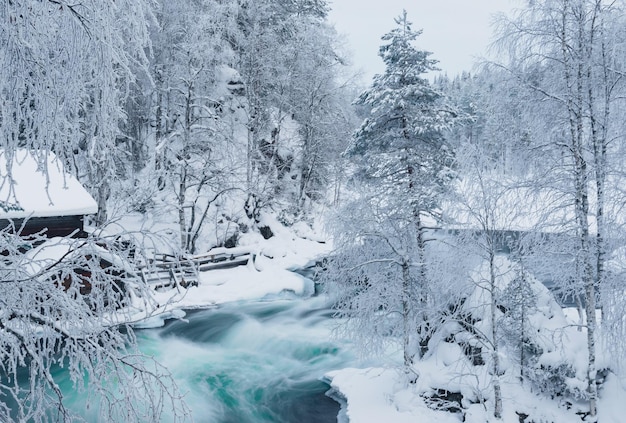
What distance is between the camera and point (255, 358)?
617 inches

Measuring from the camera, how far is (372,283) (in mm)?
12906

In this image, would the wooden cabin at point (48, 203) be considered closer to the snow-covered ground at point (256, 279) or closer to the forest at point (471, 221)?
the forest at point (471, 221)

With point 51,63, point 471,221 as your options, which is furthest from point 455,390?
point 51,63

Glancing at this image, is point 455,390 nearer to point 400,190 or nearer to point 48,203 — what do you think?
point 400,190

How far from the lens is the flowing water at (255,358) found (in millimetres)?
12594

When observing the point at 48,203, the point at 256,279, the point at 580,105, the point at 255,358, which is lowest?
the point at 255,358

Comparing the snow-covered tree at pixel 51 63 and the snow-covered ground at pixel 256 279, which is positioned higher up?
the snow-covered tree at pixel 51 63

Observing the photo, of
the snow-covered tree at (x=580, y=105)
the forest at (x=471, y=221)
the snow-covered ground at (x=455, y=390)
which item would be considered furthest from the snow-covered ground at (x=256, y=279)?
the snow-covered tree at (x=580, y=105)

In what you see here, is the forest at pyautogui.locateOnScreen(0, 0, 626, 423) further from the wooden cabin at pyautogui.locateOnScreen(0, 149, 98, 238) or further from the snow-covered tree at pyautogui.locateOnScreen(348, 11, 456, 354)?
the wooden cabin at pyautogui.locateOnScreen(0, 149, 98, 238)

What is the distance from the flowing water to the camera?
41.3ft

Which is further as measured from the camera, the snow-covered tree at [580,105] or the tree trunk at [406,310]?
the tree trunk at [406,310]

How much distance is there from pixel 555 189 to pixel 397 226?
441cm

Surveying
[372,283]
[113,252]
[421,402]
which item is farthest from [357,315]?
[113,252]

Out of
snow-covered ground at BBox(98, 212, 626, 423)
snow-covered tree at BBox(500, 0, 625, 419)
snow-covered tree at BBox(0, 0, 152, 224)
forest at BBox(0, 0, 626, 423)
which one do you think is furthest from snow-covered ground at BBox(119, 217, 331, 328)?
snow-covered tree at BBox(0, 0, 152, 224)
